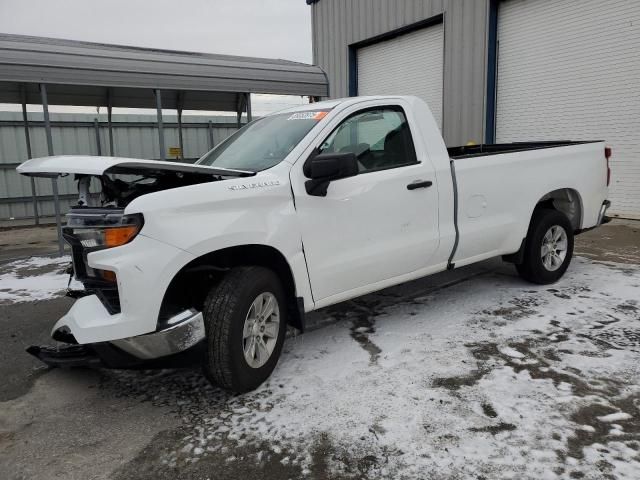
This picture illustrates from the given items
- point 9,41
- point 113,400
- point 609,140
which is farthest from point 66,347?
point 609,140

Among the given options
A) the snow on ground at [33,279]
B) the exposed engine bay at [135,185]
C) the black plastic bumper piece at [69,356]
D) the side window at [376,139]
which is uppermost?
Result: the side window at [376,139]

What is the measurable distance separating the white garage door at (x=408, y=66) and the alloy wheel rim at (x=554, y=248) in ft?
24.3

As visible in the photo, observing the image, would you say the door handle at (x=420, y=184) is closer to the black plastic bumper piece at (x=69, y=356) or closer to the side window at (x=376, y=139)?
the side window at (x=376, y=139)

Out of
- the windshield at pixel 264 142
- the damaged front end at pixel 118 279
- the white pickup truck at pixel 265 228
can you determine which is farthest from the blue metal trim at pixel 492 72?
the damaged front end at pixel 118 279

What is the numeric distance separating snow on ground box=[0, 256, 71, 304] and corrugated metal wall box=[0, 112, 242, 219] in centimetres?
684

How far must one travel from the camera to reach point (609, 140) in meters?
9.62

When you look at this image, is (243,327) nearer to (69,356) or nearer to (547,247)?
(69,356)

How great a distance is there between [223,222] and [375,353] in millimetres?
1562

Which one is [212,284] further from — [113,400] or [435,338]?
[435,338]

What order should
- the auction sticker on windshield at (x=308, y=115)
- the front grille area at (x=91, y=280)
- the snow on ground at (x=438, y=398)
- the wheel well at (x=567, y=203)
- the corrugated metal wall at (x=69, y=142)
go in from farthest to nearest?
the corrugated metal wall at (x=69, y=142) < the wheel well at (x=567, y=203) < the auction sticker on windshield at (x=308, y=115) < the front grille area at (x=91, y=280) < the snow on ground at (x=438, y=398)

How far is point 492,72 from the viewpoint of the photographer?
11.1 meters

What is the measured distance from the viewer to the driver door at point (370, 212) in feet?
11.7

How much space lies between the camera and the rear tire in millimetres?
5234

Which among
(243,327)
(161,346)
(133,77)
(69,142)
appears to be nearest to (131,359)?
(161,346)
